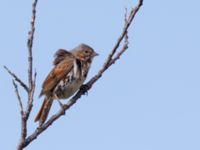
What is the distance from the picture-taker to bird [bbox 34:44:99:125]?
7684 millimetres

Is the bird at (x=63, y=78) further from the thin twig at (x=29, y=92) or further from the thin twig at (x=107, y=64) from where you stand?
the thin twig at (x=29, y=92)

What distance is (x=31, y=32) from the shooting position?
3.43m

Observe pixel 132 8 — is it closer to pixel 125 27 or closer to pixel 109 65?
pixel 125 27

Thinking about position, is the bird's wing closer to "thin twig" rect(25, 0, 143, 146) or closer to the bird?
the bird

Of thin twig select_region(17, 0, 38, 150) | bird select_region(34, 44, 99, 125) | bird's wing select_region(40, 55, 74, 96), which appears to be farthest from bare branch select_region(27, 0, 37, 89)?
bird's wing select_region(40, 55, 74, 96)

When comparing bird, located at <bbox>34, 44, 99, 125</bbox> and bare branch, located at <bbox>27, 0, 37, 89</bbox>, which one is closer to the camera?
bare branch, located at <bbox>27, 0, 37, 89</bbox>

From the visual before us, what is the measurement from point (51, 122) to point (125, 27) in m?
0.99

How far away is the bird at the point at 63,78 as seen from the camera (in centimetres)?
768

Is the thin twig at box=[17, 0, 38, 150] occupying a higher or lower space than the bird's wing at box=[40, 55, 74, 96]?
Result: higher

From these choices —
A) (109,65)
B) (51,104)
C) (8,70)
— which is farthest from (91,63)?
(8,70)

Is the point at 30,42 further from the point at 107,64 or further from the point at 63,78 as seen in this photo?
the point at 63,78

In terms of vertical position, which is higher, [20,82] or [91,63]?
[20,82]

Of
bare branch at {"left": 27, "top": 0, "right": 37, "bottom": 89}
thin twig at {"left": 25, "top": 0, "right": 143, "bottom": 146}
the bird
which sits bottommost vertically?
the bird

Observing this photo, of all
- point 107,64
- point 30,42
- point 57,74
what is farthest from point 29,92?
point 57,74
